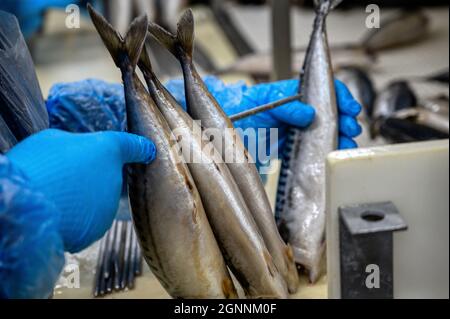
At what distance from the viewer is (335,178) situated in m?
1.05

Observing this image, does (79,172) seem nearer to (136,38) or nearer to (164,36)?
(136,38)

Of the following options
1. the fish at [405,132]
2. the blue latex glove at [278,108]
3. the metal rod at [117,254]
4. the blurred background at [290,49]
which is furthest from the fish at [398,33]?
the metal rod at [117,254]

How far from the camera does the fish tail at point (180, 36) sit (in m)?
1.39

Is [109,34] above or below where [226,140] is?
above

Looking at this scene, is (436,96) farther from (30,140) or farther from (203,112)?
(30,140)

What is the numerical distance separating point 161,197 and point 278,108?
598 mm

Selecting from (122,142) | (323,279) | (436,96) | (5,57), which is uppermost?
(5,57)

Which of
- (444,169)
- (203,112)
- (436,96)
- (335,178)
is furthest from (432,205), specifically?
(436,96)

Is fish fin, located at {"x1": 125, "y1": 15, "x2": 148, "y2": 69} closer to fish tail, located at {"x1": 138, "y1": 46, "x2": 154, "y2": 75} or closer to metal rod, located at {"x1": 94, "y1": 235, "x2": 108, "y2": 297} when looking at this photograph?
fish tail, located at {"x1": 138, "y1": 46, "x2": 154, "y2": 75}

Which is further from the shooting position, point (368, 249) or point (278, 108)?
point (278, 108)

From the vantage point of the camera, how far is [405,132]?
8.41 ft

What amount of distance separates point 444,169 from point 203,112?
605 millimetres

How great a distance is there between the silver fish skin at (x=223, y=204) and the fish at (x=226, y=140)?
0.05m

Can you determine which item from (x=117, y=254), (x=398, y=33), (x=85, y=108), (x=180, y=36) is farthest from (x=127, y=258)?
(x=398, y=33)
